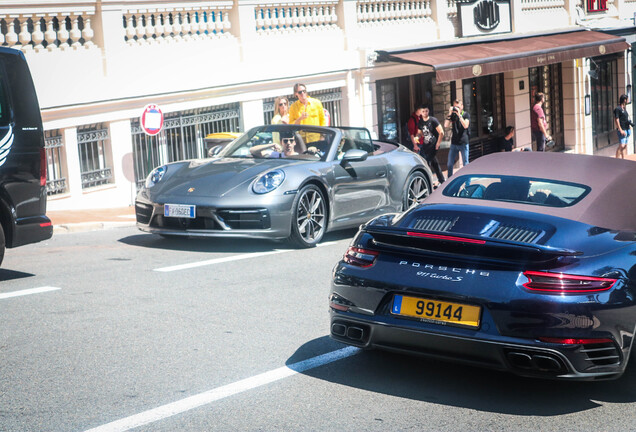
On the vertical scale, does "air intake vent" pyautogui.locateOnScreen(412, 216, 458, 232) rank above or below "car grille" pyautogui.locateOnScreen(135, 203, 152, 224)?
above

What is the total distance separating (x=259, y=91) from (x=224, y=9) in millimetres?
→ 1688

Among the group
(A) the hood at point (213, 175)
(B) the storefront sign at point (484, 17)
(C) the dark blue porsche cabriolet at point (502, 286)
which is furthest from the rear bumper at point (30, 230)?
(B) the storefront sign at point (484, 17)

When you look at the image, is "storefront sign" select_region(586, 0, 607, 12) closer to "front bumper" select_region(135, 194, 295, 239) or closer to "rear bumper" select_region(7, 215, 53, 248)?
"front bumper" select_region(135, 194, 295, 239)

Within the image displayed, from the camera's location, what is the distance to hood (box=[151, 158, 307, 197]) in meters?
10.6

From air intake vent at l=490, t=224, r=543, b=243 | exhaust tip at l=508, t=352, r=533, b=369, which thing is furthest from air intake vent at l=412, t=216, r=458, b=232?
exhaust tip at l=508, t=352, r=533, b=369

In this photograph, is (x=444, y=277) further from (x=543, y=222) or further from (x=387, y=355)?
(x=387, y=355)

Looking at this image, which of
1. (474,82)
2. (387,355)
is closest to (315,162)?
(387,355)

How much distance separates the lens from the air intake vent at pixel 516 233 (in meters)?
5.30

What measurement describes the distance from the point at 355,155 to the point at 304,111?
14.1 ft

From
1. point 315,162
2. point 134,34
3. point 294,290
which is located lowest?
point 294,290

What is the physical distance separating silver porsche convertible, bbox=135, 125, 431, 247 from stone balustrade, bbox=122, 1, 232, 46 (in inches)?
224

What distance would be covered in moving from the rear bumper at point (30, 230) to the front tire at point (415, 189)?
16.6 feet

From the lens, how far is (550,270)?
5.12 meters

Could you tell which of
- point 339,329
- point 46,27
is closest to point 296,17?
point 46,27
